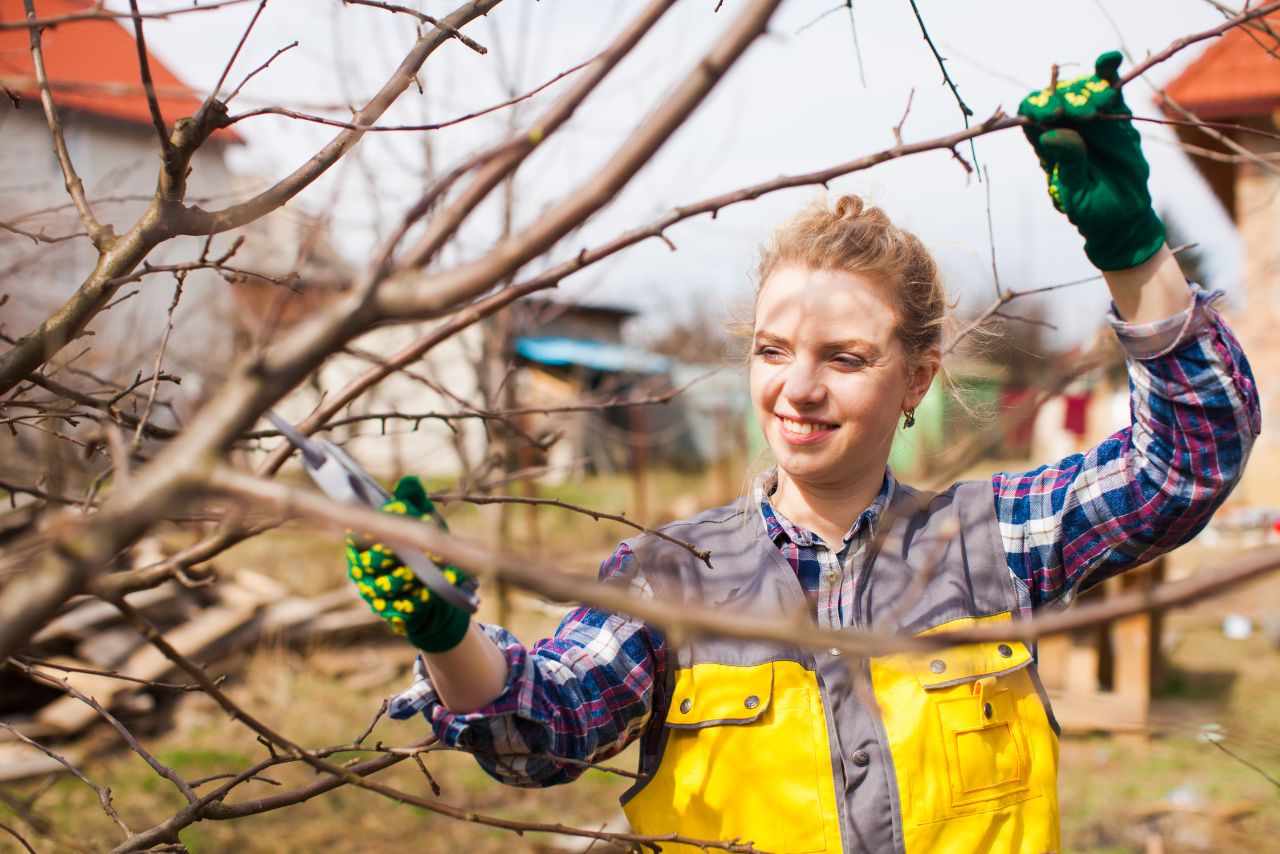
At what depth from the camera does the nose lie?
1638 mm

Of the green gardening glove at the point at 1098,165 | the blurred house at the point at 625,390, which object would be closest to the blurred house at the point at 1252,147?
the blurred house at the point at 625,390

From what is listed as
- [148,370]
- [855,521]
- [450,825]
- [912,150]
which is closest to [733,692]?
[855,521]

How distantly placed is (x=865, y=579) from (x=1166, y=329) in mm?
587

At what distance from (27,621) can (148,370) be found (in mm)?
7355

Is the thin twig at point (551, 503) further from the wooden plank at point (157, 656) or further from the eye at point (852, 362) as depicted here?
the wooden plank at point (157, 656)

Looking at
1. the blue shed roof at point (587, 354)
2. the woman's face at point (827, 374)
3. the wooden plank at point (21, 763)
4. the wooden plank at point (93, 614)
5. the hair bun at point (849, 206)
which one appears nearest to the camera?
the woman's face at point (827, 374)

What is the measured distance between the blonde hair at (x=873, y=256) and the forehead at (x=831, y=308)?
17mm

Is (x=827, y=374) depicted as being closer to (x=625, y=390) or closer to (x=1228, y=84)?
(x=1228, y=84)

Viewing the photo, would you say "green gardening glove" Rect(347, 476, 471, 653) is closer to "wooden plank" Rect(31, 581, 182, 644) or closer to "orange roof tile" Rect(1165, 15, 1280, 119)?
"wooden plank" Rect(31, 581, 182, 644)

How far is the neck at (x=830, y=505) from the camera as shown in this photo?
5.76 feet

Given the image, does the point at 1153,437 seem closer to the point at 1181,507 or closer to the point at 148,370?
the point at 1181,507

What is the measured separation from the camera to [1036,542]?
168cm

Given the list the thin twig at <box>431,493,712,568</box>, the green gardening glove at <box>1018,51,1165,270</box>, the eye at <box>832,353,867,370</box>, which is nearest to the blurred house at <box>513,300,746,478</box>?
the eye at <box>832,353,867,370</box>

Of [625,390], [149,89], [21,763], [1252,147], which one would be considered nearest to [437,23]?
[149,89]
